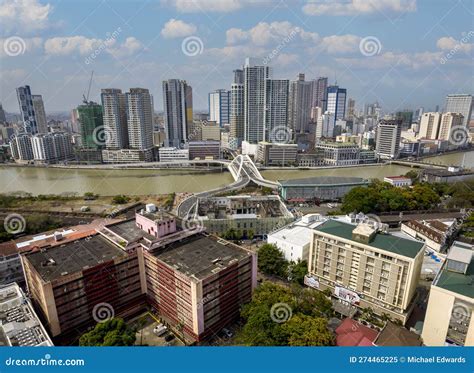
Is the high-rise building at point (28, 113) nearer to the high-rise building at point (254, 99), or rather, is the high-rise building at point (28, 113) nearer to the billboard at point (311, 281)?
the high-rise building at point (254, 99)

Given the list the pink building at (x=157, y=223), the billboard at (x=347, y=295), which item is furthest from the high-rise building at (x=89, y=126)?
the billboard at (x=347, y=295)

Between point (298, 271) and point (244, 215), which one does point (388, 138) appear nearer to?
point (244, 215)

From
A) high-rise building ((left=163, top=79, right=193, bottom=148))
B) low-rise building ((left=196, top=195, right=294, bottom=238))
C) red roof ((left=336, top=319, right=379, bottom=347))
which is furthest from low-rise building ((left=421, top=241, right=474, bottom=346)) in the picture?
high-rise building ((left=163, top=79, right=193, bottom=148))

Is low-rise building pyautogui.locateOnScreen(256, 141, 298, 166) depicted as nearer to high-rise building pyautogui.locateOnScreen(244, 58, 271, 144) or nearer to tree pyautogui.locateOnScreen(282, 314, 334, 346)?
high-rise building pyautogui.locateOnScreen(244, 58, 271, 144)

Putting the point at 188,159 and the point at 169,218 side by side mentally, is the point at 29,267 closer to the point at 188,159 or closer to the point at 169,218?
the point at 169,218

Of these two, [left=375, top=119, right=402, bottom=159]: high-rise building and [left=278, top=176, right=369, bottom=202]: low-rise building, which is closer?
[left=278, top=176, right=369, bottom=202]: low-rise building

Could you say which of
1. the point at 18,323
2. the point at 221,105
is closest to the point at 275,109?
the point at 221,105
